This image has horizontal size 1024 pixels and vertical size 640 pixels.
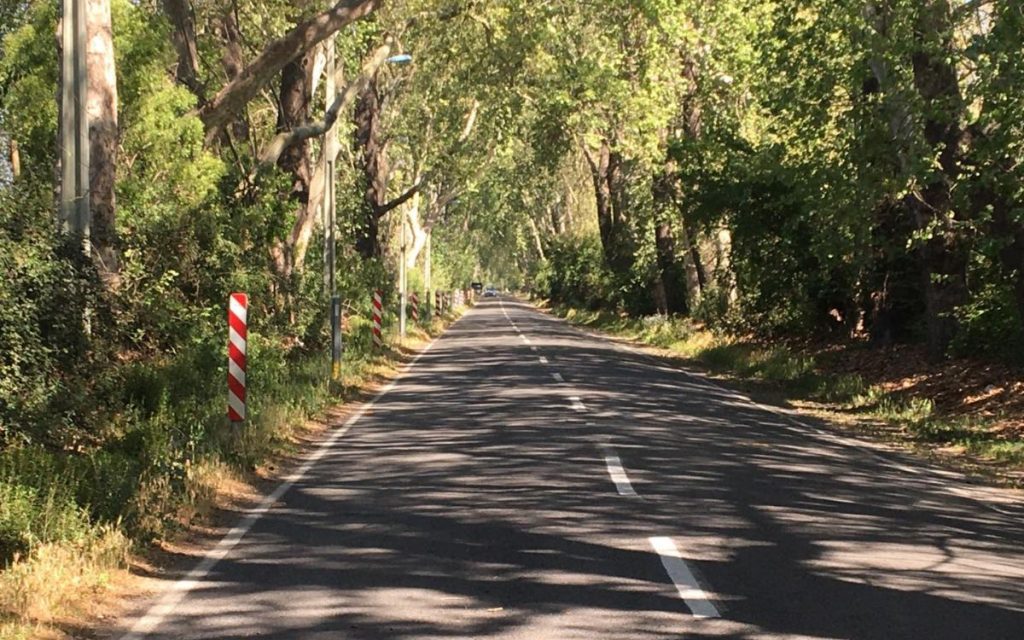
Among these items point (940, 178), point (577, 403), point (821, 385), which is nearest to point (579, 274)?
point (821, 385)

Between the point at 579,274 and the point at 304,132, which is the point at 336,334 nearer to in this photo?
the point at 304,132

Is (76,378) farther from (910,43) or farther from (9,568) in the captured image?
(910,43)

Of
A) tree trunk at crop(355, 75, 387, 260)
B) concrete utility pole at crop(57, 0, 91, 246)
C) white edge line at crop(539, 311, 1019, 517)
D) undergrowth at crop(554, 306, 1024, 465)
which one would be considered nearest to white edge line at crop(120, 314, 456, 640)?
concrete utility pole at crop(57, 0, 91, 246)

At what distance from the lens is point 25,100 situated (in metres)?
Result: 19.0

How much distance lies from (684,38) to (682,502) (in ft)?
74.6

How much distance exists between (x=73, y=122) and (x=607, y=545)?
7.47 m

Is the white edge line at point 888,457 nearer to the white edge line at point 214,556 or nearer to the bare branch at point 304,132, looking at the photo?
the white edge line at point 214,556

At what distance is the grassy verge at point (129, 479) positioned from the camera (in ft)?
22.2

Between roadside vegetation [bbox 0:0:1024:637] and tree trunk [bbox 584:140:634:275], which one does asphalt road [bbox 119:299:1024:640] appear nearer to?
roadside vegetation [bbox 0:0:1024:637]

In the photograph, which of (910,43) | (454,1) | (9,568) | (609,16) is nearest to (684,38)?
(609,16)

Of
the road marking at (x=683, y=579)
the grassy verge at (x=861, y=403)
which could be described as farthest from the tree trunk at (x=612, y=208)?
the road marking at (x=683, y=579)

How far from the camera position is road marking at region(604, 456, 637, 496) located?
1017 centimetres

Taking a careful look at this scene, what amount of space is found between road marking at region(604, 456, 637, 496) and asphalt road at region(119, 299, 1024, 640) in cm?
5

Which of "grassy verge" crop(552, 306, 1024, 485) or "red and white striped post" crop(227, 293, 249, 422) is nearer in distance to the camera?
"red and white striped post" crop(227, 293, 249, 422)
